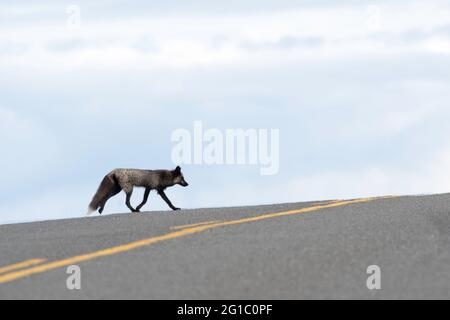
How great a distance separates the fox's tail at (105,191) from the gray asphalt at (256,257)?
549 cm

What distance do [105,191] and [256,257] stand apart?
10316 mm

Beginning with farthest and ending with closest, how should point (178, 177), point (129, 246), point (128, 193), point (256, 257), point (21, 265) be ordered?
1. point (178, 177)
2. point (128, 193)
3. point (129, 246)
4. point (21, 265)
5. point (256, 257)

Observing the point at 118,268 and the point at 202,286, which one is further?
the point at 118,268

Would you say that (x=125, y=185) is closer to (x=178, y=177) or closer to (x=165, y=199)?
(x=165, y=199)

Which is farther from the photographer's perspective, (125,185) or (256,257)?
(125,185)

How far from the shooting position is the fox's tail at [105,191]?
20.0 metres

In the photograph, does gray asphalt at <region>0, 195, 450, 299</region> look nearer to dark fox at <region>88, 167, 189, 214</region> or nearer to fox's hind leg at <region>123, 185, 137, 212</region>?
fox's hind leg at <region>123, 185, 137, 212</region>

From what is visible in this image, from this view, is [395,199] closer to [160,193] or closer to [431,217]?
[431,217]

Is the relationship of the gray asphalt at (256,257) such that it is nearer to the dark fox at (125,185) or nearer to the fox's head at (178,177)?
the dark fox at (125,185)

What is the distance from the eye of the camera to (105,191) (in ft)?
65.7

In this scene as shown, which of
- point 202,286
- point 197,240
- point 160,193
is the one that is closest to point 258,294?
point 202,286

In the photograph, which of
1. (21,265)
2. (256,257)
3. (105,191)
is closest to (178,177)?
(105,191)
